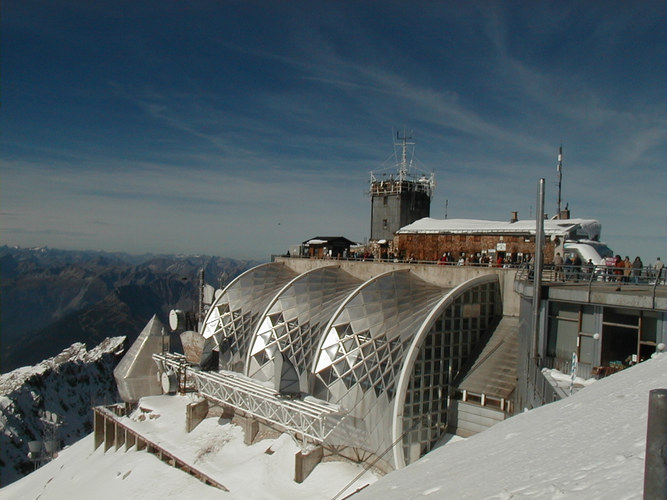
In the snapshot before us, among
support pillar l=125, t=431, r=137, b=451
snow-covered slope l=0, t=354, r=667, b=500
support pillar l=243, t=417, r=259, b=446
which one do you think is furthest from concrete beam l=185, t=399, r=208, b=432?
snow-covered slope l=0, t=354, r=667, b=500

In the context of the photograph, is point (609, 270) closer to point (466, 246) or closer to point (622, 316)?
point (622, 316)

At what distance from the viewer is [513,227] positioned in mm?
26781

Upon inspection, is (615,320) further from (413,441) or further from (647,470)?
(647,470)

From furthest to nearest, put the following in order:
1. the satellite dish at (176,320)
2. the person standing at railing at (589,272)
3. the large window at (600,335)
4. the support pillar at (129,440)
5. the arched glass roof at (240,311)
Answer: the satellite dish at (176,320) → the arched glass roof at (240,311) → the support pillar at (129,440) → the person standing at railing at (589,272) → the large window at (600,335)

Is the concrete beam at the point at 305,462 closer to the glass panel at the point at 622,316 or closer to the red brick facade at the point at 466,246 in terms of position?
the glass panel at the point at 622,316

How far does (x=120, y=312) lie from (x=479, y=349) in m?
204

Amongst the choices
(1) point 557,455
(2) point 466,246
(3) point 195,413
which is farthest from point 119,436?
(1) point 557,455

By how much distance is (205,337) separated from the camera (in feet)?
92.5

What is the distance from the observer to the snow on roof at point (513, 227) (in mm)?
25453

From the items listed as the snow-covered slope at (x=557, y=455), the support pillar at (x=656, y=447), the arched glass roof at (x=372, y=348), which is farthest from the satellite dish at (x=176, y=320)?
the support pillar at (x=656, y=447)

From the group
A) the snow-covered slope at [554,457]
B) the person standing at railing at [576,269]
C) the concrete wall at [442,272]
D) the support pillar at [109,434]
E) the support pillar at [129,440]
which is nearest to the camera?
the snow-covered slope at [554,457]

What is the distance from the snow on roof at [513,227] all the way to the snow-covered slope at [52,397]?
4898 cm

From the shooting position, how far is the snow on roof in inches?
1002

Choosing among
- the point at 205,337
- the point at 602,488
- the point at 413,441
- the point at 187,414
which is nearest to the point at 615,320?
the point at 413,441
